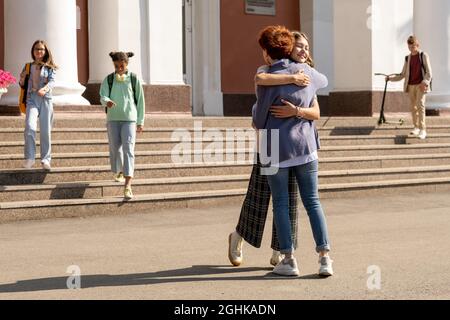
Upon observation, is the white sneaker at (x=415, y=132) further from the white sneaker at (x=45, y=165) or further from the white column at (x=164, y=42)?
the white sneaker at (x=45, y=165)

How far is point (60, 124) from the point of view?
12164 millimetres

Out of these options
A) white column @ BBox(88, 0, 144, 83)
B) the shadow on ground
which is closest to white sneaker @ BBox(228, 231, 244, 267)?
the shadow on ground

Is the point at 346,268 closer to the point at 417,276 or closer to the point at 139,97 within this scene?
the point at 417,276

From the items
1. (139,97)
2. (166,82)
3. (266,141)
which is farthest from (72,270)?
(166,82)

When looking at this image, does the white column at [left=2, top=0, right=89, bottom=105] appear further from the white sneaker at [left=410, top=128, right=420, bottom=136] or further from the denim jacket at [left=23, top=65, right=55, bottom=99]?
the white sneaker at [left=410, top=128, right=420, bottom=136]

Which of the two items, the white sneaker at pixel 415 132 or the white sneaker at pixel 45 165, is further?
the white sneaker at pixel 415 132

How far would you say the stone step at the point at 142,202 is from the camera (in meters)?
9.69

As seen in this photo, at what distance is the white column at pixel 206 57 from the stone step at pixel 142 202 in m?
6.43

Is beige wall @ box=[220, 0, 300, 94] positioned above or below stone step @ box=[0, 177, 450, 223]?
above

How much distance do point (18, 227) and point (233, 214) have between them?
2479 mm

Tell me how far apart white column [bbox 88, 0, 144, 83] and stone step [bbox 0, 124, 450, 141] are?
2435 mm

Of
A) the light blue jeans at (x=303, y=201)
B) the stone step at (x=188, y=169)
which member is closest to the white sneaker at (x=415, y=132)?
the stone step at (x=188, y=169)

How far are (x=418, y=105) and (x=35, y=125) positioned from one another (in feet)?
22.4

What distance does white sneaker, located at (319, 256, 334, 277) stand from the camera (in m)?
6.32
